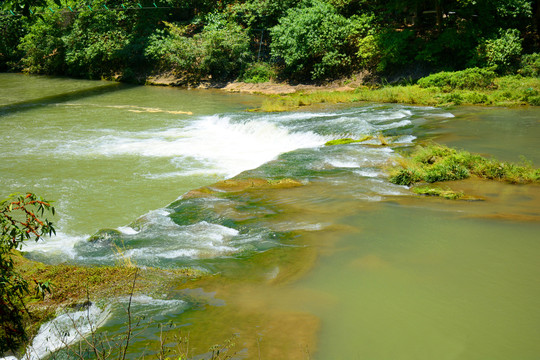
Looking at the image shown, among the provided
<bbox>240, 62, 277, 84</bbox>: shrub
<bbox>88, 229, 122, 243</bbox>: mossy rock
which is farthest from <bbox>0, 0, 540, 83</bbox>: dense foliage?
<bbox>88, 229, 122, 243</bbox>: mossy rock

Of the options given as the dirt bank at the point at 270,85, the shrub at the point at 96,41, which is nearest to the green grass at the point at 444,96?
the dirt bank at the point at 270,85

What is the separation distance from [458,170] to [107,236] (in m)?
6.87

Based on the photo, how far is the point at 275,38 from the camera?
2677 centimetres

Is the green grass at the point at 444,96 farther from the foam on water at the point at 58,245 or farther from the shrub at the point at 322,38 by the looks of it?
the foam on water at the point at 58,245

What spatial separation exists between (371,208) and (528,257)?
257 centimetres

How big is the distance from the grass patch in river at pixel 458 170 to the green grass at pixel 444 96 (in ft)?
24.5

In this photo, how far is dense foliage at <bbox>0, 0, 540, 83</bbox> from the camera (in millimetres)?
21125

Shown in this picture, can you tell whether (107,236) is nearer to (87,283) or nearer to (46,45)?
(87,283)

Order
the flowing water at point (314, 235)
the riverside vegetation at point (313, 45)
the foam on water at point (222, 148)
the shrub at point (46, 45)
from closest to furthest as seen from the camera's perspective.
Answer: the flowing water at point (314, 235) → the foam on water at point (222, 148) → the riverside vegetation at point (313, 45) → the shrub at point (46, 45)

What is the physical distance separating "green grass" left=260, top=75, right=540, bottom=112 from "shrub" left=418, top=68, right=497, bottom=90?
208 millimetres

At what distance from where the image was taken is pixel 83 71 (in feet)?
116

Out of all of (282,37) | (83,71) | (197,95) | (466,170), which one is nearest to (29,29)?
(83,71)

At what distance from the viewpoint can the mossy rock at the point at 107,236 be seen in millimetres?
7473

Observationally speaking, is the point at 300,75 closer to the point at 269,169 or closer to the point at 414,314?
the point at 269,169
